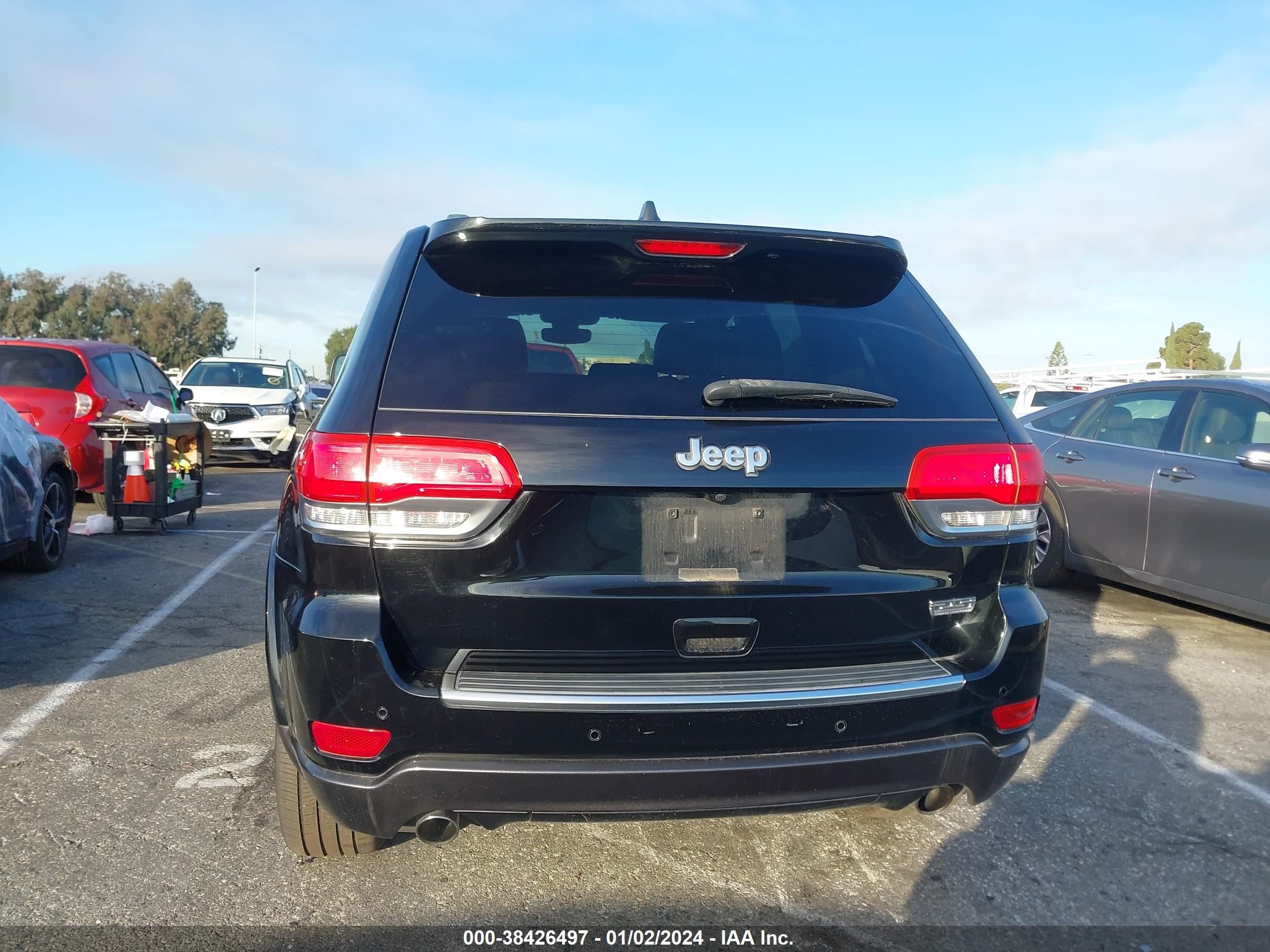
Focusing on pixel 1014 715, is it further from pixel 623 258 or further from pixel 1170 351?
pixel 1170 351

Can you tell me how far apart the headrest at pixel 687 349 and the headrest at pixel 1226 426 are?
4705 millimetres

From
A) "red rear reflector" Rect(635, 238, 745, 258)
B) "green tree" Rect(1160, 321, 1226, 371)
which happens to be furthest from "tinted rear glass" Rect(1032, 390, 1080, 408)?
"green tree" Rect(1160, 321, 1226, 371)

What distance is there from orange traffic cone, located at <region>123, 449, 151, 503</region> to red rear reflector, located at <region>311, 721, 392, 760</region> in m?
6.98

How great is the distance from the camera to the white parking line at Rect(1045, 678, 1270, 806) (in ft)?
12.5

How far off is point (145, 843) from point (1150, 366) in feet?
62.4

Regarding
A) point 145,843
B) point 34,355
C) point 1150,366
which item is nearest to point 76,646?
point 145,843

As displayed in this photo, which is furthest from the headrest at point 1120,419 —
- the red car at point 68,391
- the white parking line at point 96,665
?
the red car at point 68,391

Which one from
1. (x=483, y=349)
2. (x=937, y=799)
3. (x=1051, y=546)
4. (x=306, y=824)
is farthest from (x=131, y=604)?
(x=1051, y=546)

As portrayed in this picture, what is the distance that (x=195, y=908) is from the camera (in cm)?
273

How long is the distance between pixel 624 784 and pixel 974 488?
114 centimetres

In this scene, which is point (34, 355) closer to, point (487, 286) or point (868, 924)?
point (487, 286)

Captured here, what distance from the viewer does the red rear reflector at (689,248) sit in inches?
104

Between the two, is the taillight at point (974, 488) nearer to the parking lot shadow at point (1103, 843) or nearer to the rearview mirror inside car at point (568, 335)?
the rearview mirror inside car at point (568, 335)

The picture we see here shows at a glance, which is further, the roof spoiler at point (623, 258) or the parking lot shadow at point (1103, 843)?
the parking lot shadow at point (1103, 843)
